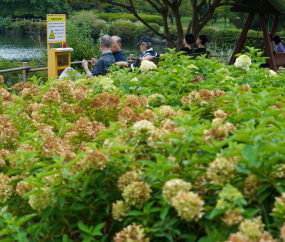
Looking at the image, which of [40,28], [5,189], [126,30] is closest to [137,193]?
[5,189]

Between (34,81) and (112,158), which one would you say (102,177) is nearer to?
(112,158)

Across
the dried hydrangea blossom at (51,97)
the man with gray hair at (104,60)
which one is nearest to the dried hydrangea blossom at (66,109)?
the dried hydrangea blossom at (51,97)

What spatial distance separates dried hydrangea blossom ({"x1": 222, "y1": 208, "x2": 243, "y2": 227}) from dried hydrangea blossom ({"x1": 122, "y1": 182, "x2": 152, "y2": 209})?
0.33 m

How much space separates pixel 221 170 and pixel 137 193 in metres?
0.34

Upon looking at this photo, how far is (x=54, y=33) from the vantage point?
9.34m

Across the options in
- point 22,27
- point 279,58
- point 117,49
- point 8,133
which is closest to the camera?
point 8,133

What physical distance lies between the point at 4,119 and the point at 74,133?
672 millimetres

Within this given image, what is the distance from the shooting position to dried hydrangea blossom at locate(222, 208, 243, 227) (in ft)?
4.07

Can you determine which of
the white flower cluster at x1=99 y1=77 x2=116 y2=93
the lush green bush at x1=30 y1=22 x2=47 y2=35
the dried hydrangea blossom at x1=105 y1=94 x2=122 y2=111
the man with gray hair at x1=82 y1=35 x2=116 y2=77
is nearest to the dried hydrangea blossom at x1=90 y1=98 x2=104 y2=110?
the dried hydrangea blossom at x1=105 y1=94 x2=122 y2=111

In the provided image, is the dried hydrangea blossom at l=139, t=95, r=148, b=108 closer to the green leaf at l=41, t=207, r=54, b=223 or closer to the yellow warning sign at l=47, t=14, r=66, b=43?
the green leaf at l=41, t=207, r=54, b=223

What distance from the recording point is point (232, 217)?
4.09 ft

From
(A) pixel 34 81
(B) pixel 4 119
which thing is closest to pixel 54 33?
(A) pixel 34 81

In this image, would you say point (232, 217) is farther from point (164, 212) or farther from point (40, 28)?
point (40, 28)

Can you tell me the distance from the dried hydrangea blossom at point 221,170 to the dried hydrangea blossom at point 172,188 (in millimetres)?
101
